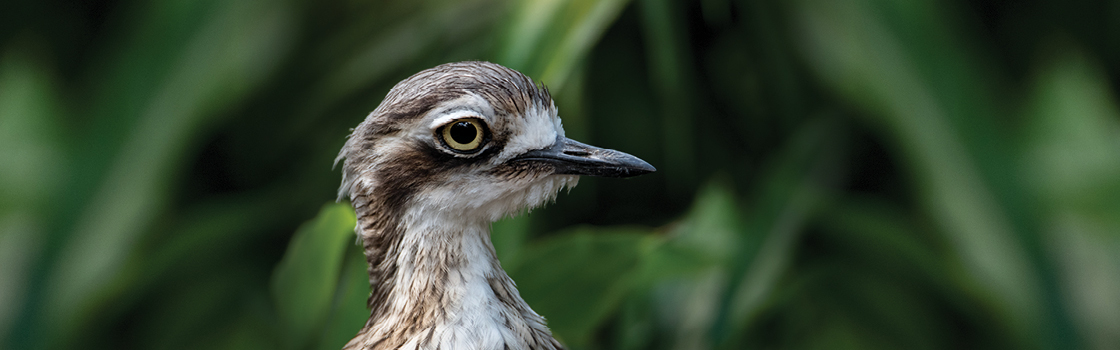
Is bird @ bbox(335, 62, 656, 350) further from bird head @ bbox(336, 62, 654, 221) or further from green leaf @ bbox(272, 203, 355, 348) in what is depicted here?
green leaf @ bbox(272, 203, 355, 348)

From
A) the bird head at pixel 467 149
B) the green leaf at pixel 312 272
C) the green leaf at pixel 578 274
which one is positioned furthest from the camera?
the green leaf at pixel 578 274

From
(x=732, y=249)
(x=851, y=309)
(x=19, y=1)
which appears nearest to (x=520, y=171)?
(x=732, y=249)

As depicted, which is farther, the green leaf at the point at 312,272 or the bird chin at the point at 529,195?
the green leaf at the point at 312,272

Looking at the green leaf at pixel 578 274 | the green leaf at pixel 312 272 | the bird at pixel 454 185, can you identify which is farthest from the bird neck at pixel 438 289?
the green leaf at pixel 578 274

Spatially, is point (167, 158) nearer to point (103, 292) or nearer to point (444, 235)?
point (103, 292)

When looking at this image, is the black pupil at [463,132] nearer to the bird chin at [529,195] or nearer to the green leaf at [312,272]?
the bird chin at [529,195]

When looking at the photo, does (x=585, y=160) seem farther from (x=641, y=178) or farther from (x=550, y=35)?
(x=641, y=178)

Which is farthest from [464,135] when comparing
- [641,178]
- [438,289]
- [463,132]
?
[641,178]
